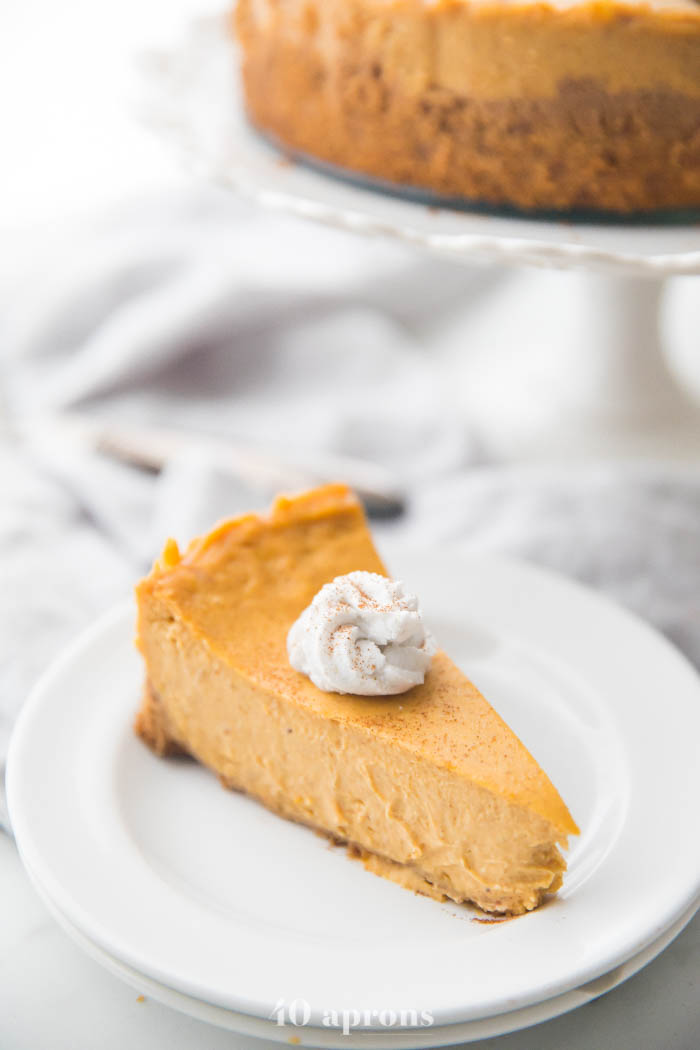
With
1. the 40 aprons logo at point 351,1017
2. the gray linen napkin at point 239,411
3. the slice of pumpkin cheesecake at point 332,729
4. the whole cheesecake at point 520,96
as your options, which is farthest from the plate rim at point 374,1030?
the whole cheesecake at point 520,96

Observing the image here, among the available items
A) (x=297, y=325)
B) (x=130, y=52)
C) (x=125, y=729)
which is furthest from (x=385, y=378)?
(x=125, y=729)

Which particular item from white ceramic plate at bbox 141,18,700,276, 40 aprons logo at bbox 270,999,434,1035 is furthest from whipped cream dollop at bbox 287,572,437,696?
white ceramic plate at bbox 141,18,700,276

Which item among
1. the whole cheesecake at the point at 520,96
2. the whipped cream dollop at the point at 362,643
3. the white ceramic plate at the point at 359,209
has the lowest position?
the whipped cream dollop at the point at 362,643

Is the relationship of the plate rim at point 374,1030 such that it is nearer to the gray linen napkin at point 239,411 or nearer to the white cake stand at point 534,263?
the gray linen napkin at point 239,411

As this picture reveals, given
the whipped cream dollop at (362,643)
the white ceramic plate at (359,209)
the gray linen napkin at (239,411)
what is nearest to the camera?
the whipped cream dollop at (362,643)

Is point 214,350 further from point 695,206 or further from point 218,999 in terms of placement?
point 218,999

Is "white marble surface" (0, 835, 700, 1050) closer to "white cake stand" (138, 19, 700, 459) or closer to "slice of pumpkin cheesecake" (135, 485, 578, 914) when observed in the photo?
"slice of pumpkin cheesecake" (135, 485, 578, 914)

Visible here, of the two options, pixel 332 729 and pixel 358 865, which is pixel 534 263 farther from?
pixel 358 865
